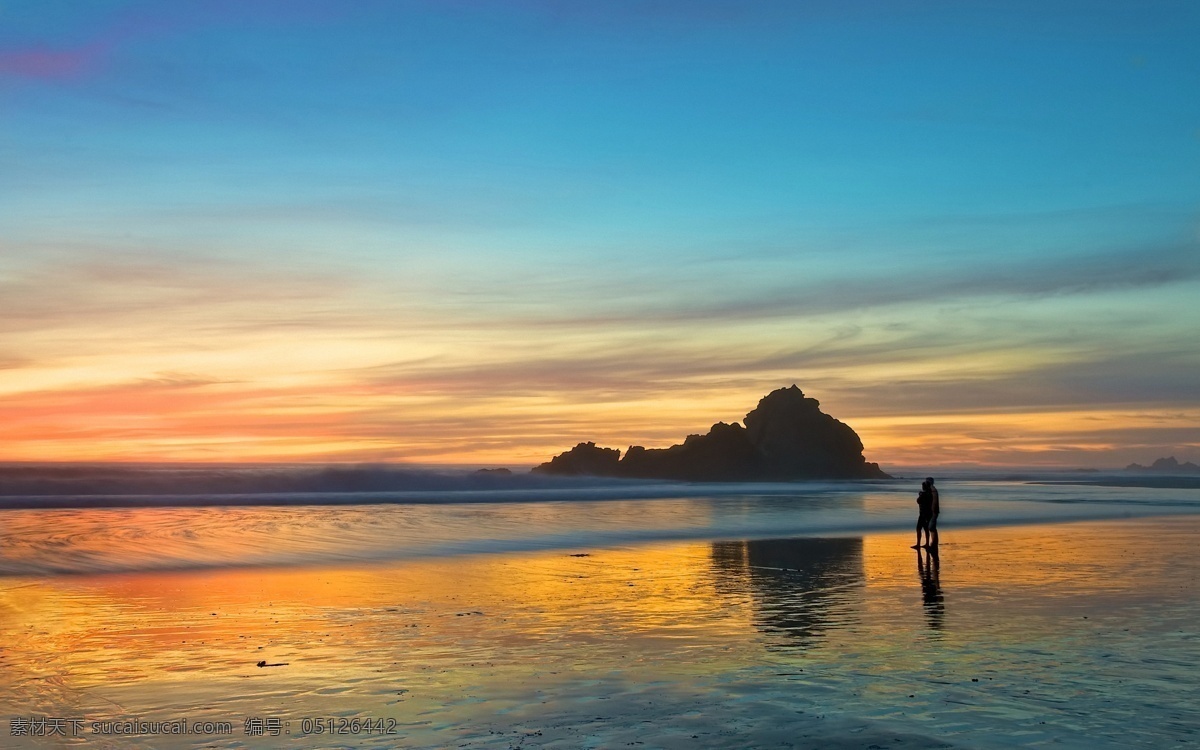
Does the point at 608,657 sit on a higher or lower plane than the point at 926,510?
lower

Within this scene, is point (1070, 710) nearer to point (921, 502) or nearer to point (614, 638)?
point (614, 638)

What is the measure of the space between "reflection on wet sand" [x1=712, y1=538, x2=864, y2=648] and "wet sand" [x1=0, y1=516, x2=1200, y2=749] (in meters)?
0.11

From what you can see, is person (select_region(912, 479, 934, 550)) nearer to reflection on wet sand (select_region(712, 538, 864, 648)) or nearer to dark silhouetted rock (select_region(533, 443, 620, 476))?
reflection on wet sand (select_region(712, 538, 864, 648))

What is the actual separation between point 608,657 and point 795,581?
28.7 ft

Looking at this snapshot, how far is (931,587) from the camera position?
62.5 feet

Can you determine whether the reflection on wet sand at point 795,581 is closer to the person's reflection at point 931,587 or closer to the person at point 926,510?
the person's reflection at point 931,587

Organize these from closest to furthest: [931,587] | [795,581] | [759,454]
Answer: [931,587], [795,581], [759,454]

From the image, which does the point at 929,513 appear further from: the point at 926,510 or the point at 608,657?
the point at 608,657

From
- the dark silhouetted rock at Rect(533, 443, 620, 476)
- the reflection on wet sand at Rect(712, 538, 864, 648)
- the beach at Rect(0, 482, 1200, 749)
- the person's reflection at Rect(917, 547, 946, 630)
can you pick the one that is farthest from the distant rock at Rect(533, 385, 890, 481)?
the beach at Rect(0, 482, 1200, 749)

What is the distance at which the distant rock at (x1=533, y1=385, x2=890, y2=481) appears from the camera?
412 feet

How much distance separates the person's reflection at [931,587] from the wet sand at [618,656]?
110 mm

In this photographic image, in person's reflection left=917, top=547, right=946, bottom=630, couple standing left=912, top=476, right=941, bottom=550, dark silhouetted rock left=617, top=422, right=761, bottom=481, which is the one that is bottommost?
person's reflection left=917, top=547, right=946, bottom=630

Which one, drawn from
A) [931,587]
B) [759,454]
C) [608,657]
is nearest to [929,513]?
[931,587]

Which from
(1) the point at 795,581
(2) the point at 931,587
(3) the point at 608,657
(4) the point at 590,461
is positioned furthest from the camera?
(4) the point at 590,461
